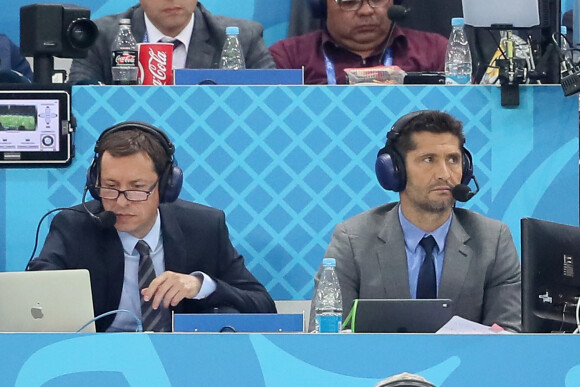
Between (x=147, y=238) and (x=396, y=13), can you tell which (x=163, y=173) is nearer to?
(x=147, y=238)

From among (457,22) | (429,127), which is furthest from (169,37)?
(429,127)

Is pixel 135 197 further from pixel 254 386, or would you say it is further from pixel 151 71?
pixel 254 386

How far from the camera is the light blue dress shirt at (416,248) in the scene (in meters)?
4.08

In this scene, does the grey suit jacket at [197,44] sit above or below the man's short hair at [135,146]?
above

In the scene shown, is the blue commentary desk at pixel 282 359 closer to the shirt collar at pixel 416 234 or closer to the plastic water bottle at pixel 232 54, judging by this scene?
the shirt collar at pixel 416 234

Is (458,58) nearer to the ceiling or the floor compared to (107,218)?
nearer to the ceiling

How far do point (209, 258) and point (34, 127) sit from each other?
857mm

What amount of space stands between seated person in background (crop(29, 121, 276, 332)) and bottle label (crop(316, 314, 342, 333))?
552mm

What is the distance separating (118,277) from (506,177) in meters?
1.46


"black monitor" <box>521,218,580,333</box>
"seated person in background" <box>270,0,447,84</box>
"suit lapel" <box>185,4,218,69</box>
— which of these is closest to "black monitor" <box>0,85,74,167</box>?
"suit lapel" <box>185,4,218,69</box>

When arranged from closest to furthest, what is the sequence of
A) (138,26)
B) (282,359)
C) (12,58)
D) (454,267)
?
1. (282,359)
2. (454,267)
3. (138,26)
4. (12,58)

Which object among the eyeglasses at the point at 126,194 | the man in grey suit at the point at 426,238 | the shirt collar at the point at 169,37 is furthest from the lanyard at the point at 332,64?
the eyeglasses at the point at 126,194

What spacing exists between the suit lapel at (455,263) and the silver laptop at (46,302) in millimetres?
1151

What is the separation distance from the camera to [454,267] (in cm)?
405
